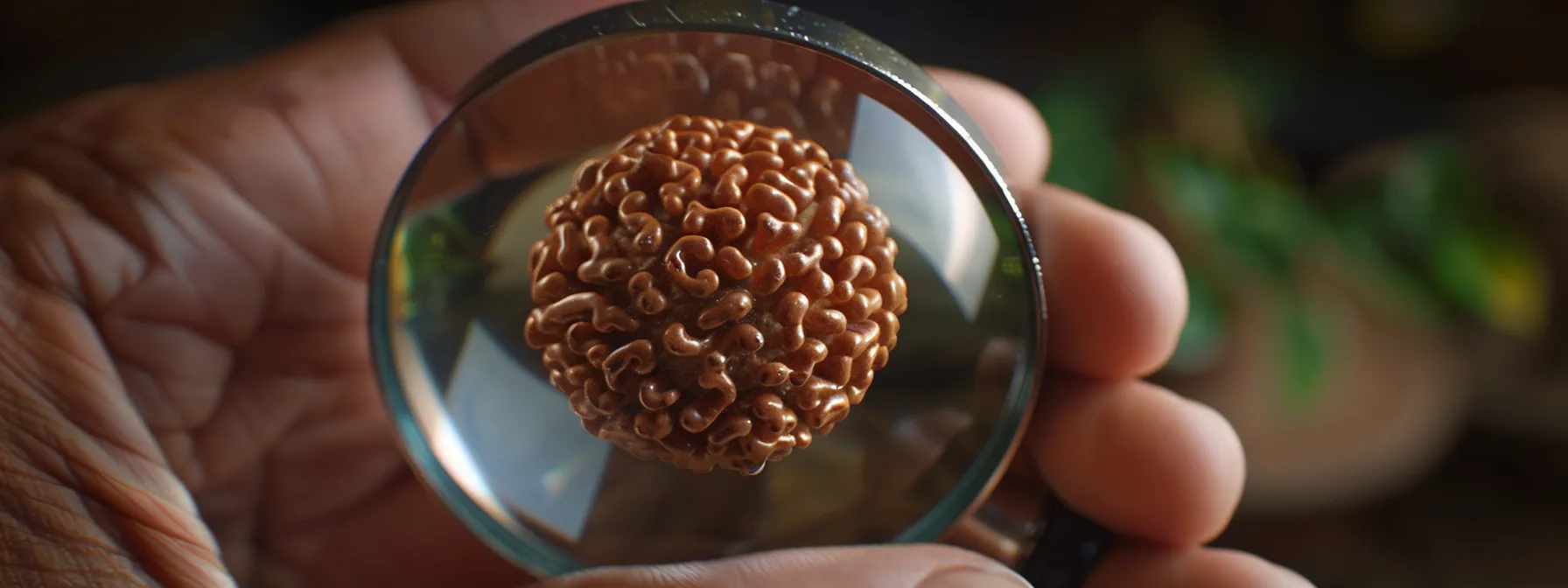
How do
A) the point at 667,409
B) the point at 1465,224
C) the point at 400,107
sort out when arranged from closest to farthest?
the point at 667,409 → the point at 400,107 → the point at 1465,224

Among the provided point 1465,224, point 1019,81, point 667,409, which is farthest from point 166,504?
point 1465,224

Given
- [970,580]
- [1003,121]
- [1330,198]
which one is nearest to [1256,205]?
[1330,198]

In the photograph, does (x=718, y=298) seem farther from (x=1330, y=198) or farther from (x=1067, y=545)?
(x=1330, y=198)

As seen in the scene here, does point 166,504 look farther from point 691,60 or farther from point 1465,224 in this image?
point 1465,224

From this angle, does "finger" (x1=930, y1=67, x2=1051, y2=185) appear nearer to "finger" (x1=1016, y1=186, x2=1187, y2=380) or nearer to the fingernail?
"finger" (x1=1016, y1=186, x2=1187, y2=380)

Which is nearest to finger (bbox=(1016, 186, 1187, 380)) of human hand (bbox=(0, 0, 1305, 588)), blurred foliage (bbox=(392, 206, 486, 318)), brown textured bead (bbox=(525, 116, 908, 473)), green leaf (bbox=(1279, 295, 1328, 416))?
human hand (bbox=(0, 0, 1305, 588))
